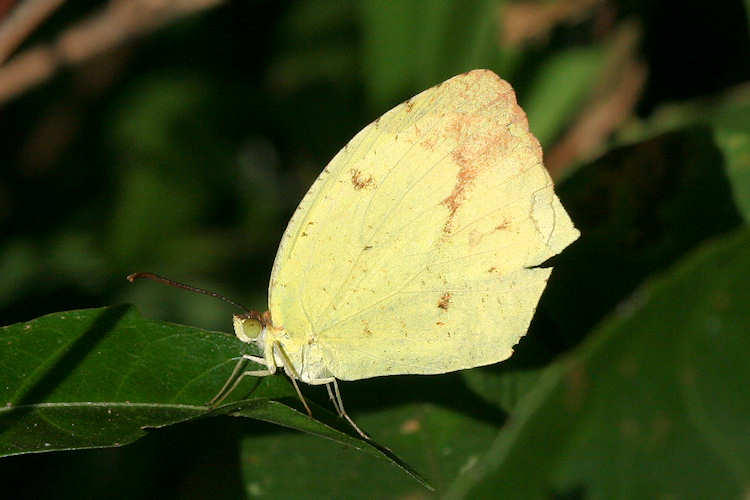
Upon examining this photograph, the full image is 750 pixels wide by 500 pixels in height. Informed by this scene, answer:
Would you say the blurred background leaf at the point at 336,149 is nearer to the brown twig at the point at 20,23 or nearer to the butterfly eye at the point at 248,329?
the brown twig at the point at 20,23

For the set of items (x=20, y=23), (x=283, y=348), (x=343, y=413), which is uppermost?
(x=20, y=23)

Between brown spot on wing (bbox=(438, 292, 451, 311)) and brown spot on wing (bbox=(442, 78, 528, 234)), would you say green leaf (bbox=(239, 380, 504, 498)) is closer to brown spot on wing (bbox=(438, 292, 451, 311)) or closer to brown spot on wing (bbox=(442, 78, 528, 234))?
brown spot on wing (bbox=(438, 292, 451, 311))

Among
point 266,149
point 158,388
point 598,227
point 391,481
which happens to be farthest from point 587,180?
point 266,149

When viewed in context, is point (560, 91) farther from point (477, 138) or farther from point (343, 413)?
point (343, 413)

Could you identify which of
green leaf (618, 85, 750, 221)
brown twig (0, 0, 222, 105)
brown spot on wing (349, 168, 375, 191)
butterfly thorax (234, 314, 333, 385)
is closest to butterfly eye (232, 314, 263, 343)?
butterfly thorax (234, 314, 333, 385)

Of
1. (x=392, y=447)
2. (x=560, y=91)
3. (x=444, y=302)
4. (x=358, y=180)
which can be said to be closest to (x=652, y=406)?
(x=392, y=447)
